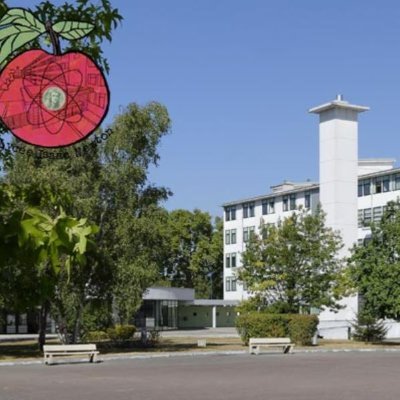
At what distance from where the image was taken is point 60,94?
11.3 feet

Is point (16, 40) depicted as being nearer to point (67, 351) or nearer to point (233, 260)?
point (67, 351)

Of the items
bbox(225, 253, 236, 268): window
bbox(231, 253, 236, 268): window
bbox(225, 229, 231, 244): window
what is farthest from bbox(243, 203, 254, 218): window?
bbox(225, 253, 236, 268): window

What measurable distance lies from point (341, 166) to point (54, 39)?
6077 cm

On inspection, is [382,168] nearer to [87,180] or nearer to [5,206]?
[87,180]

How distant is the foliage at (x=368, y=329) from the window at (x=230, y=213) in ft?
172

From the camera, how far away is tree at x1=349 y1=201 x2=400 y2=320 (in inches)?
1726

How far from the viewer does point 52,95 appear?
345 centimetres

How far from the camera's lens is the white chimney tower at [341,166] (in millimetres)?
62469

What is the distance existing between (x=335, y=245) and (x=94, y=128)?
44076 mm

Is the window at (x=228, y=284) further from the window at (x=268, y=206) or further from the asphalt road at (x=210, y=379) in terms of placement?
the asphalt road at (x=210, y=379)

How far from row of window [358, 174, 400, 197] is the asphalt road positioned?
45.7 m

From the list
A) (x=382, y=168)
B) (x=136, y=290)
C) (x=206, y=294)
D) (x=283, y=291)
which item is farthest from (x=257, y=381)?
(x=206, y=294)

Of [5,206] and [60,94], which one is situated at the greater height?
[60,94]

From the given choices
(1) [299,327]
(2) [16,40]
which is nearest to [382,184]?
(1) [299,327]
